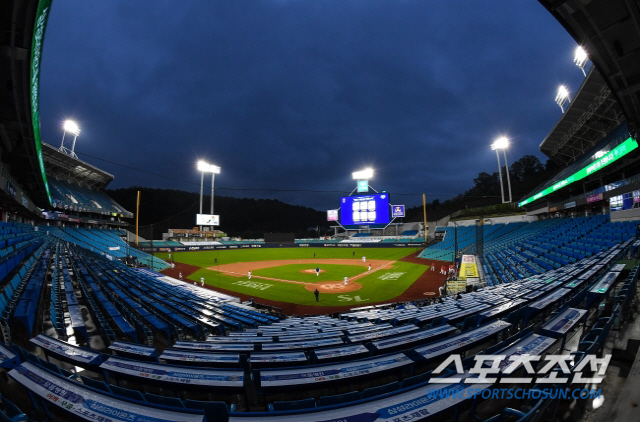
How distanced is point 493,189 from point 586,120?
7263cm

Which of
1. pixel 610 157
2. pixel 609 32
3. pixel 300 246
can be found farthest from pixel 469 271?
pixel 300 246

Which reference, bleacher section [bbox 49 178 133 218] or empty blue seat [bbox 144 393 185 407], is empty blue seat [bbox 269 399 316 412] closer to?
empty blue seat [bbox 144 393 185 407]

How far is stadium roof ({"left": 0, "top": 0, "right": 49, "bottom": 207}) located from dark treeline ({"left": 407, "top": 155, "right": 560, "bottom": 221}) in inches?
3299

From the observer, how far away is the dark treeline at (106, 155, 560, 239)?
275 feet

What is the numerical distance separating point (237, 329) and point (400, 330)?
556 cm

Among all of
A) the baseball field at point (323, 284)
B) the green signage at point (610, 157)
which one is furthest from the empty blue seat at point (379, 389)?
the green signage at point (610, 157)

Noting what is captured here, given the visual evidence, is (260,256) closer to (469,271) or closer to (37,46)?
(469,271)

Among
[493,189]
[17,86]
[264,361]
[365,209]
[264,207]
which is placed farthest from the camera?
[264,207]

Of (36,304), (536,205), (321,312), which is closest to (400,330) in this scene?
(36,304)

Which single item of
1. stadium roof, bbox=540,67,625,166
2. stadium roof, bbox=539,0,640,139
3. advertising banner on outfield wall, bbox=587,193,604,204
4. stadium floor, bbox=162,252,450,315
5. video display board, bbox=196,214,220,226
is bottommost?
stadium floor, bbox=162,252,450,315

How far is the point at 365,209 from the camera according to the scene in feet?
168

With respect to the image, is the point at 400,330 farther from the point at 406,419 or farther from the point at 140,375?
the point at 140,375

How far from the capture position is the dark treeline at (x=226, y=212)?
104 meters

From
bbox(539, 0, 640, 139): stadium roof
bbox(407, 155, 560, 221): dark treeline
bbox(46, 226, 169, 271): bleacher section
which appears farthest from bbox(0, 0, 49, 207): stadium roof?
bbox(407, 155, 560, 221): dark treeline
